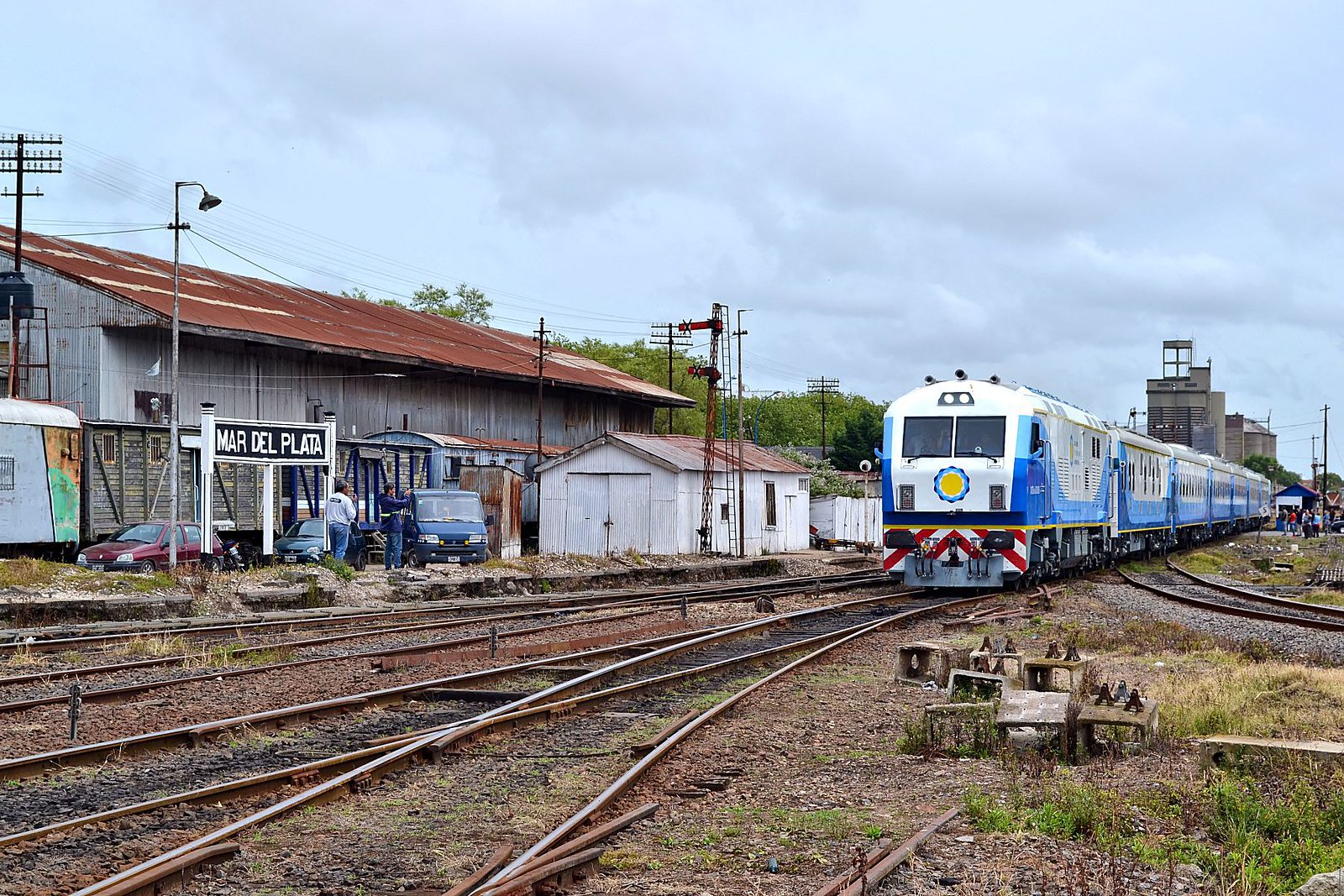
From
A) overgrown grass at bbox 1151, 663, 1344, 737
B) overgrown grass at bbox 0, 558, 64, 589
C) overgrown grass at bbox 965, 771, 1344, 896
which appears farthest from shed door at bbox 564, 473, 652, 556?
overgrown grass at bbox 965, 771, 1344, 896

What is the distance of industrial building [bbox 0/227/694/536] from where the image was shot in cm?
3278

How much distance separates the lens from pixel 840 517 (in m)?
56.3

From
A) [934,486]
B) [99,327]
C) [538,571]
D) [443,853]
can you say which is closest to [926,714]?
[443,853]

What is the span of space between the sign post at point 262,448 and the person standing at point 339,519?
1.17m

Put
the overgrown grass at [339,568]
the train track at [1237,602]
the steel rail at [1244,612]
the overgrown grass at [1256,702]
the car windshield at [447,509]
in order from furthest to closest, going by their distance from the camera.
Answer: the car windshield at [447,509], the overgrown grass at [339,568], the train track at [1237,602], the steel rail at [1244,612], the overgrown grass at [1256,702]

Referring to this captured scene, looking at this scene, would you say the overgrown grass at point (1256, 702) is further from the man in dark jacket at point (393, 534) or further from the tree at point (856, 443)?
the tree at point (856, 443)

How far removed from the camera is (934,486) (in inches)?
917

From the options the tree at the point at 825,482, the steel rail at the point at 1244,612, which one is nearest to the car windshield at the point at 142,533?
the steel rail at the point at 1244,612

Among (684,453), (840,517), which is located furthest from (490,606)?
(840,517)

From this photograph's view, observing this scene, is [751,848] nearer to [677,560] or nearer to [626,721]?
[626,721]

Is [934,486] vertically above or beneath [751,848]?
above

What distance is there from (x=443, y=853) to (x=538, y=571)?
2456 centimetres

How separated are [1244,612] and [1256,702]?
10749 mm

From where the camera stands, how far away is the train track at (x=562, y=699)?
6922 millimetres
